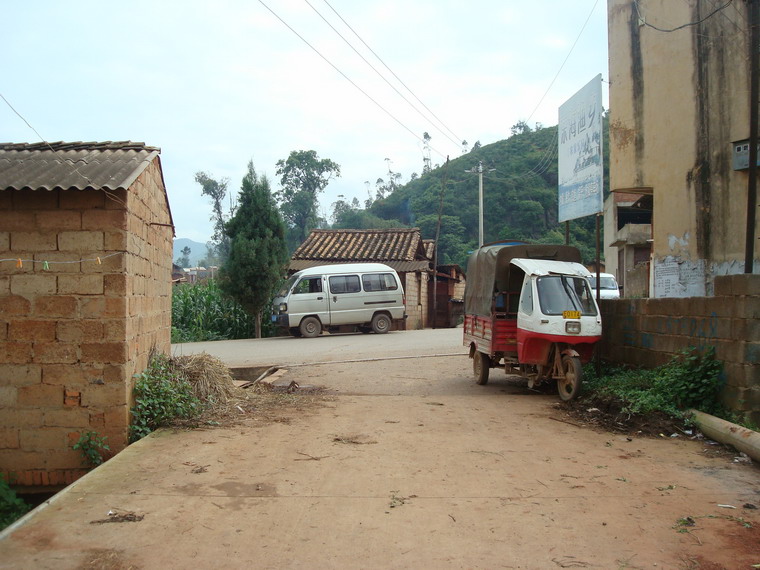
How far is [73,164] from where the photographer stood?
673 centimetres

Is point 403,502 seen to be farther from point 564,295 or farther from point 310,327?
point 310,327

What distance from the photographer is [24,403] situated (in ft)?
20.7

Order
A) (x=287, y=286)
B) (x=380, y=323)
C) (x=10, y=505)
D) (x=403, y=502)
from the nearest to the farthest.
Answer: (x=403, y=502)
(x=10, y=505)
(x=287, y=286)
(x=380, y=323)

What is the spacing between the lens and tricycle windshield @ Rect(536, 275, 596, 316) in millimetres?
8969

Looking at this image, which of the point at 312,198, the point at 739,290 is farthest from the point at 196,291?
the point at 312,198

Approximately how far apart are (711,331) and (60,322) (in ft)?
23.2

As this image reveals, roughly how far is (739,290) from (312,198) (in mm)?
50889

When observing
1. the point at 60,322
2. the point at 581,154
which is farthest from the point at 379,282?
the point at 60,322

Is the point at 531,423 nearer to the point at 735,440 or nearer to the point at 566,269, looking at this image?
the point at 735,440

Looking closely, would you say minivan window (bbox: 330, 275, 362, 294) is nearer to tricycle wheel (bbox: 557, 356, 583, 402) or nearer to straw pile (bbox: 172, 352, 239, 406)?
straw pile (bbox: 172, 352, 239, 406)

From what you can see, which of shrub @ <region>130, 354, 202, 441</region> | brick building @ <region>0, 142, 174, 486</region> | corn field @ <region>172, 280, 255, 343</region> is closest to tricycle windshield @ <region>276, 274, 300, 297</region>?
corn field @ <region>172, 280, 255, 343</region>

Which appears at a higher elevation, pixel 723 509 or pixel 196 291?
pixel 196 291

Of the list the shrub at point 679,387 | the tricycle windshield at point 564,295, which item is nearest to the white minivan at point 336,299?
the tricycle windshield at point 564,295

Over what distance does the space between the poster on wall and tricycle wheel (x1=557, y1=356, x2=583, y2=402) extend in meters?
2.62
